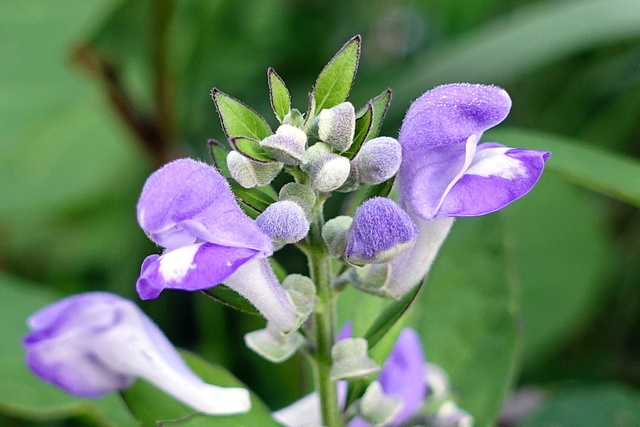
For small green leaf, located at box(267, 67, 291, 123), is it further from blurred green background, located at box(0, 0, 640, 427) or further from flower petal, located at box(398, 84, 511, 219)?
blurred green background, located at box(0, 0, 640, 427)

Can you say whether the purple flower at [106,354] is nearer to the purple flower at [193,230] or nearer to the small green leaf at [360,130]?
the purple flower at [193,230]

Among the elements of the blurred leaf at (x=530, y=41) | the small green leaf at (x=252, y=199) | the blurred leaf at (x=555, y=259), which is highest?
the small green leaf at (x=252, y=199)

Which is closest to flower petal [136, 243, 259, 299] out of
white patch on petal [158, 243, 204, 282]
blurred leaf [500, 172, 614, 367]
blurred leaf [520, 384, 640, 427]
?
white patch on petal [158, 243, 204, 282]

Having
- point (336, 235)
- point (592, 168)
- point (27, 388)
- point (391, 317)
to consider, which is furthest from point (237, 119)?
point (27, 388)

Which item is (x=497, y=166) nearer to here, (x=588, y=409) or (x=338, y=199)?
(x=588, y=409)

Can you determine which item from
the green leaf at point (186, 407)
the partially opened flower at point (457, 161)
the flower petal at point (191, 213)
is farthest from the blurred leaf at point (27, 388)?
the partially opened flower at point (457, 161)

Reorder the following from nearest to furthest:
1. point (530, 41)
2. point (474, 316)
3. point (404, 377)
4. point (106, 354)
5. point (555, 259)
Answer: point (106, 354) < point (404, 377) < point (474, 316) < point (530, 41) < point (555, 259)
